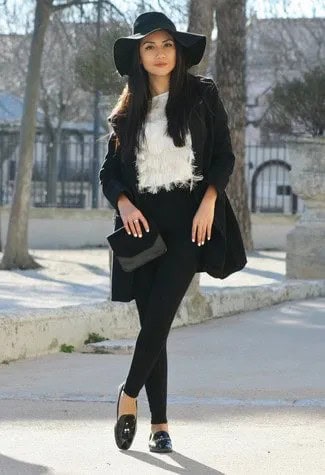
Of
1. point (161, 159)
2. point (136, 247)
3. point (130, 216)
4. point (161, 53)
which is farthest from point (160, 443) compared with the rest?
point (161, 53)

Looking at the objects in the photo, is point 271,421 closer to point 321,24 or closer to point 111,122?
point 111,122

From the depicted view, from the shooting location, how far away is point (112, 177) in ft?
16.9

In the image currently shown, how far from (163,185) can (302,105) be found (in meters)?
13.5

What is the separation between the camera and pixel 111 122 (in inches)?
205

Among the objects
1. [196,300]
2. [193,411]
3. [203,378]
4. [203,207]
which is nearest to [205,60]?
[196,300]

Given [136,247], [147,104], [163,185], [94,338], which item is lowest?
[94,338]

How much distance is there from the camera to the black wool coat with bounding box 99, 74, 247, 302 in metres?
5.05

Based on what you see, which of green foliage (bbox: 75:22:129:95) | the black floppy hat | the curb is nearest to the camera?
the black floppy hat

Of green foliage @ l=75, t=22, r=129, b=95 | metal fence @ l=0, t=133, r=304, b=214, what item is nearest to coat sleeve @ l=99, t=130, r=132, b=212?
green foliage @ l=75, t=22, r=129, b=95

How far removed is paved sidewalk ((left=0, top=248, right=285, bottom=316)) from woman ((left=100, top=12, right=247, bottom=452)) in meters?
5.11

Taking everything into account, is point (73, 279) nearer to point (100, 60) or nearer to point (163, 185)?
point (100, 60)

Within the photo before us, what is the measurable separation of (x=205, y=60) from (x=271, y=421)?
5.04m

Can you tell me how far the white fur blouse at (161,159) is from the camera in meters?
5.03

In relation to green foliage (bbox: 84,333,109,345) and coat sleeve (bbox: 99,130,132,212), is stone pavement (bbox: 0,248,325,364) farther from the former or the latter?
coat sleeve (bbox: 99,130,132,212)
